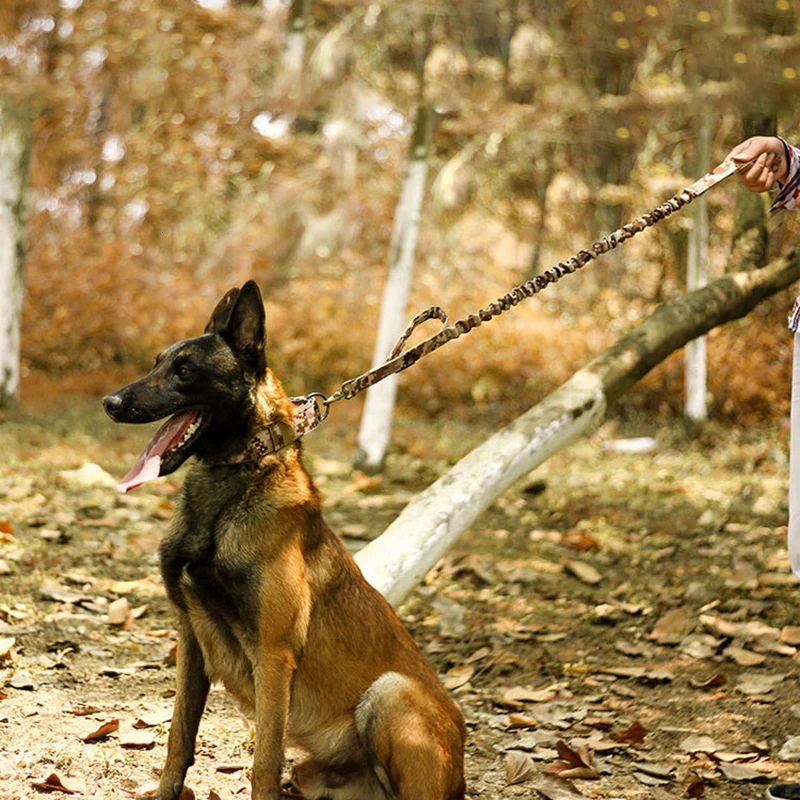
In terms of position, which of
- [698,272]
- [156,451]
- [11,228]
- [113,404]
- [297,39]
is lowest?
[156,451]

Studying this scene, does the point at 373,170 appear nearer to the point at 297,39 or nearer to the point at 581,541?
the point at 297,39

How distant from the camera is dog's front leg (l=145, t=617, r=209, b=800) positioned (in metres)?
2.84

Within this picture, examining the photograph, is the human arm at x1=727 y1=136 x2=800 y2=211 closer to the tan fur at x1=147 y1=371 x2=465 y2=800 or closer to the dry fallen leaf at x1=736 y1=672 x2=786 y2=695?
the tan fur at x1=147 y1=371 x2=465 y2=800

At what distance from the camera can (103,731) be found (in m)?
3.32

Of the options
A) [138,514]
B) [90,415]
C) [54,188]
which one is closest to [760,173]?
[138,514]

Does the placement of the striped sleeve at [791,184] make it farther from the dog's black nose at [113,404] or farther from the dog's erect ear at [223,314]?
the dog's black nose at [113,404]

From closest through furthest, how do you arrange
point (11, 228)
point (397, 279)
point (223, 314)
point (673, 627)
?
point (223, 314), point (673, 627), point (397, 279), point (11, 228)

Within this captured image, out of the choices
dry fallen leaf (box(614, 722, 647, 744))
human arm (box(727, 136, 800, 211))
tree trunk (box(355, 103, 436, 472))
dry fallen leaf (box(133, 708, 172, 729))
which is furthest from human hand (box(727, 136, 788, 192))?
tree trunk (box(355, 103, 436, 472))

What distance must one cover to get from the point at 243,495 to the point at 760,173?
2.11 meters

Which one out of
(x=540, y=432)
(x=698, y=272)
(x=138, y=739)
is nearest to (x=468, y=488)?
(x=540, y=432)

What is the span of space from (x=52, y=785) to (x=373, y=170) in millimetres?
11646

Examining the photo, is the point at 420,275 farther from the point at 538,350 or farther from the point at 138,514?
the point at 138,514

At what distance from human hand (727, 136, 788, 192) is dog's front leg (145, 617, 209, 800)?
2412 mm

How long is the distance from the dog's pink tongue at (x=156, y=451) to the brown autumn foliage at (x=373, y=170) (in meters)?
5.32
